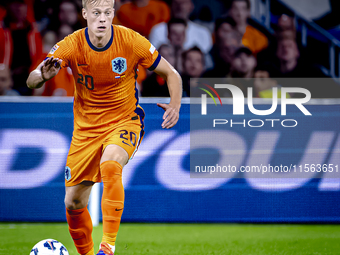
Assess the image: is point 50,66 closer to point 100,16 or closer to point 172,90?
point 100,16

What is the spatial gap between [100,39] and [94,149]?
0.77 metres

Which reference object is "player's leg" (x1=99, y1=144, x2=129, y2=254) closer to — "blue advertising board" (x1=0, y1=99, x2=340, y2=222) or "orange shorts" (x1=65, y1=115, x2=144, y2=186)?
"orange shorts" (x1=65, y1=115, x2=144, y2=186)

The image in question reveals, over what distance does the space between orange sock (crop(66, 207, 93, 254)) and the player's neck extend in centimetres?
121

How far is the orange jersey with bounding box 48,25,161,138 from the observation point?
299 cm

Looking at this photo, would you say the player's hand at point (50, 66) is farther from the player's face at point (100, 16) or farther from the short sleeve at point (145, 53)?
the short sleeve at point (145, 53)

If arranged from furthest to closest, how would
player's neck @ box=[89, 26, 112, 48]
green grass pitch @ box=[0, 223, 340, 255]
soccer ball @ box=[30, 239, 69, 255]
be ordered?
1. green grass pitch @ box=[0, 223, 340, 255]
2. player's neck @ box=[89, 26, 112, 48]
3. soccer ball @ box=[30, 239, 69, 255]

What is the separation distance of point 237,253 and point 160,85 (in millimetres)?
2258

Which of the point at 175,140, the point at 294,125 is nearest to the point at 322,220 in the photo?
the point at 294,125

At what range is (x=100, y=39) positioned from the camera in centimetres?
296

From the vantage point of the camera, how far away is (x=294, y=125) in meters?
4.54

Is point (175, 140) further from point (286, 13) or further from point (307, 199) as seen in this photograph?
point (286, 13)

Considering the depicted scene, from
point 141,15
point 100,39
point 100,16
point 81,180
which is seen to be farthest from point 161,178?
point 141,15

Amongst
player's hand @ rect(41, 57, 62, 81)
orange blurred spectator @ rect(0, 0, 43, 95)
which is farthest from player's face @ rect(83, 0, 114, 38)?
orange blurred spectator @ rect(0, 0, 43, 95)

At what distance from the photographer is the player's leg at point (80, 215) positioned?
3082 mm
